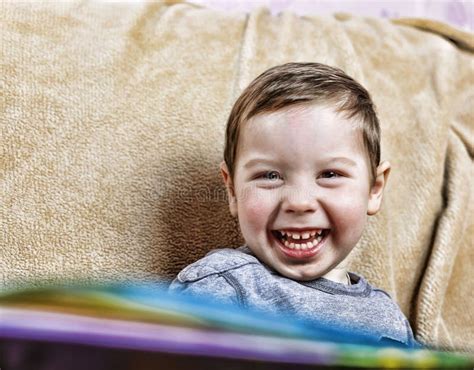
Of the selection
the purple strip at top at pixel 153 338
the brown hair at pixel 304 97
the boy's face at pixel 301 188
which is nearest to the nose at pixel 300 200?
the boy's face at pixel 301 188

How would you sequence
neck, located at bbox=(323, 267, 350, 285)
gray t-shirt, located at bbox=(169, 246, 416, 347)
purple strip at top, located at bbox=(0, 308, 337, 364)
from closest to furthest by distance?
purple strip at top, located at bbox=(0, 308, 337, 364) < gray t-shirt, located at bbox=(169, 246, 416, 347) < neck, located at bbox=(323, 267, 350, 285)

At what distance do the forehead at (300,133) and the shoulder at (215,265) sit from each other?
134 mm

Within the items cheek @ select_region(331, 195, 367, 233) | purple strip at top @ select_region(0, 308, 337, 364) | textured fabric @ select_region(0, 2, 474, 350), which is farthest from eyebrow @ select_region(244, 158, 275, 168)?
purple strip at top @ select_region(0, 308, 337, 364)

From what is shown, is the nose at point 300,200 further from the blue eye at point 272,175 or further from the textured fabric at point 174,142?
the textured fabric at point 174,142

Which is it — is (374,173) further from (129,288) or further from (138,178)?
(129,288)

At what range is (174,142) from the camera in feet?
3.90

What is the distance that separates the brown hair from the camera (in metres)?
0.95

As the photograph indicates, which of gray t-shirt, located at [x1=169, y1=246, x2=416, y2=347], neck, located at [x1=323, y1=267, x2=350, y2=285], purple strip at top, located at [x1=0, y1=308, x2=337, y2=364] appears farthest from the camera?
neck, located at [x1=323, y1=267, x2=350, y2=285]

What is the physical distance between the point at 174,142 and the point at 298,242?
0.34 metres

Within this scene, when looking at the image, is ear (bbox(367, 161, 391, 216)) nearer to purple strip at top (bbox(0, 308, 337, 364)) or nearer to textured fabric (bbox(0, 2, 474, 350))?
textured fabric (bbox(0, 2, 474, 350))

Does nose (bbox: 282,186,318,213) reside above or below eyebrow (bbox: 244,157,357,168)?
below

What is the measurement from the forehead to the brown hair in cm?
1

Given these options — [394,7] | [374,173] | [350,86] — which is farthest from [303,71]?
[394,7]

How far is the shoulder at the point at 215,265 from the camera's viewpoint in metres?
0.91
